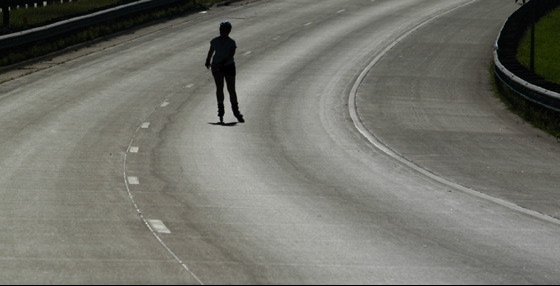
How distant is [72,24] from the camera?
3953cm

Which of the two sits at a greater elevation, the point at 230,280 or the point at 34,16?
the point at 230,280

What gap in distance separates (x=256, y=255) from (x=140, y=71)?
22451mm

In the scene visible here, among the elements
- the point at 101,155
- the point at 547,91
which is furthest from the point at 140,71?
the point at 101,155

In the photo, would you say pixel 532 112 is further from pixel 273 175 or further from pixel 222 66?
pixel 273 175

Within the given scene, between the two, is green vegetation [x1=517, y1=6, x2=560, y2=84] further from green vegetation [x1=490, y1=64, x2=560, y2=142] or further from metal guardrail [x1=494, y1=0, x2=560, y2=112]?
Result: green vegetation [x1=490, y1=64, x2=560, y2=142]

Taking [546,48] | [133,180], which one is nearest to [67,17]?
[546,48]

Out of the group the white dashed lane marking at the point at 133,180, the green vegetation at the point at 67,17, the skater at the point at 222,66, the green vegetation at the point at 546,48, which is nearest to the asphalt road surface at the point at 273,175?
the white dashed lane marking at the point at 133,180

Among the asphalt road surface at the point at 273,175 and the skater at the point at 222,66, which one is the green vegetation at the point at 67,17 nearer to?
the asphalt road surface at the point at 273,175

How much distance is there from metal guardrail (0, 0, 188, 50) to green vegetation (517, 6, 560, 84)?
1303cm

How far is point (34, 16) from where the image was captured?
159ft

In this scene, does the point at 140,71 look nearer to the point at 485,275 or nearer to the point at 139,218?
the point at 139,218

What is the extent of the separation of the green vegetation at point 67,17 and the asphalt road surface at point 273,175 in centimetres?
89

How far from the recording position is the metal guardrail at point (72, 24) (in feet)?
114

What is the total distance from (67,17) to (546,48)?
1557 centimetres
